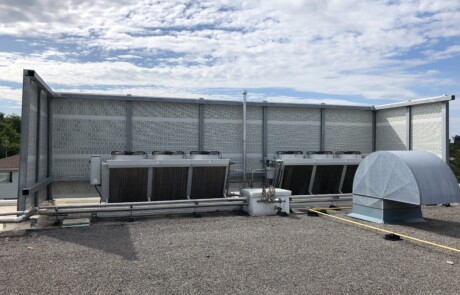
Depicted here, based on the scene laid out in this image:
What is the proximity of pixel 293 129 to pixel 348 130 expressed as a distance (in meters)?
2.35

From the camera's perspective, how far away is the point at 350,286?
198 inches

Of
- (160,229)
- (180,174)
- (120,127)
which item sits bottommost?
(160,229)

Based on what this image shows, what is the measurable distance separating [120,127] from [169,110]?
1.65m

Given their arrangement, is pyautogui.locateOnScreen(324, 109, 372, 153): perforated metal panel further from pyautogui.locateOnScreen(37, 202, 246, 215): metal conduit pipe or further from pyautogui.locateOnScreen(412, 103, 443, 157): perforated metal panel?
pyautogui.locateOnScreen(37, 202, 246, 215): metal conduit pipe

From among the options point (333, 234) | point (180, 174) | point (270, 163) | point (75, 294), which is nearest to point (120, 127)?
point (180, 174)

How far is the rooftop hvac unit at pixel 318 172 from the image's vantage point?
1307 centimetres

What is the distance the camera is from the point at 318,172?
44.0 ft

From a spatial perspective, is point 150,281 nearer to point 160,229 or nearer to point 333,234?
point 160,229

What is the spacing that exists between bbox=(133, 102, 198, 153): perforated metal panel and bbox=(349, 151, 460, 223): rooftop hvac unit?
566cm

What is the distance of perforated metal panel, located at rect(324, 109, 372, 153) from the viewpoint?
49.2ft

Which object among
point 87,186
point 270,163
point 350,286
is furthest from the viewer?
point 270,163

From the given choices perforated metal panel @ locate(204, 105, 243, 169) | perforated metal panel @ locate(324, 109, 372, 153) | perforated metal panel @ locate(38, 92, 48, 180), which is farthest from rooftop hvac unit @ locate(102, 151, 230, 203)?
perforated metal panel @ locate(324, 109, 372, 153)

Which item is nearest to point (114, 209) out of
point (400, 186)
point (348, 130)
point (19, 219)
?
point (19, 219)

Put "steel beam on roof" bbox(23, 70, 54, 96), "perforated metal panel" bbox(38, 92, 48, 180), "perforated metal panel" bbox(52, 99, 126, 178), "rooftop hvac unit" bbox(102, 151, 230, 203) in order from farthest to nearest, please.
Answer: "perforated metal panel" bbox(52, 99, 126, 178)
"rooftop hvac unit" bbox(102, 151, 230, 203)
"perforated metal panel" bbox(38, 92, 48, 180)
"steel beam on roof" bbox(23, 70, 54, 96)
